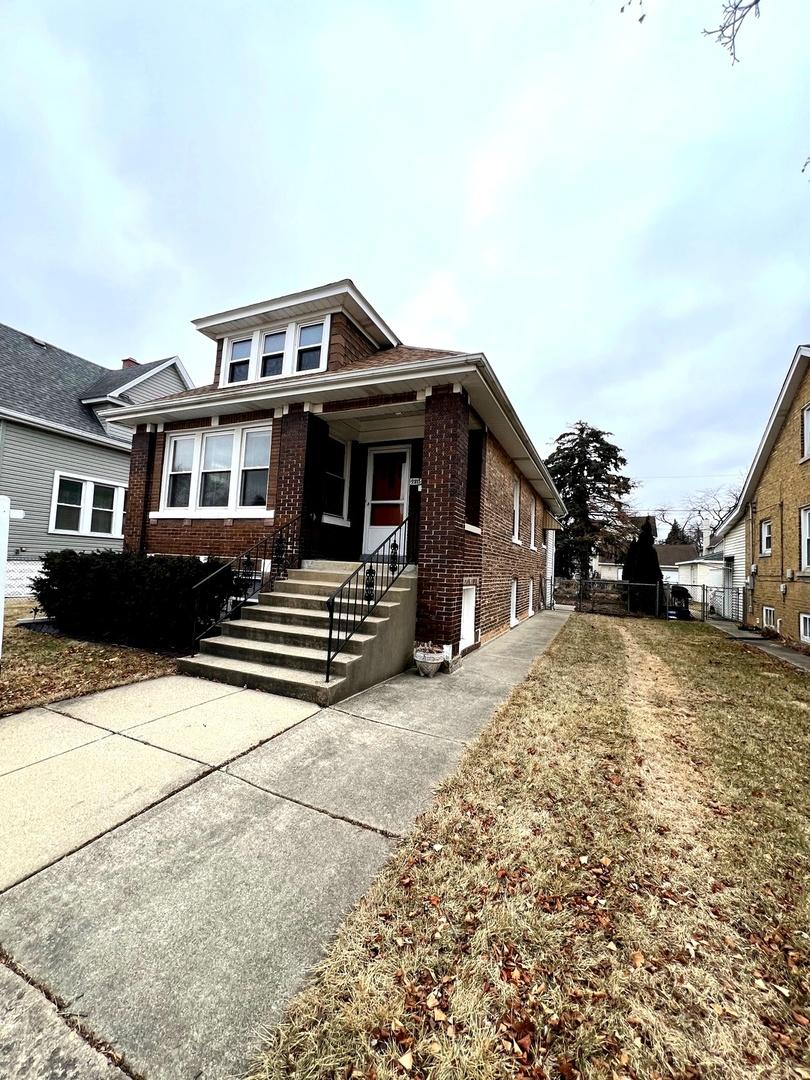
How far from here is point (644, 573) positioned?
20969mm

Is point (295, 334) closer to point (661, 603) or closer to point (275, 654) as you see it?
point (275, 654)

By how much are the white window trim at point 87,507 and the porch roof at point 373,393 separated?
5646mm

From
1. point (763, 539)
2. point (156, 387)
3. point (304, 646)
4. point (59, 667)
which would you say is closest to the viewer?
point (59, 667)

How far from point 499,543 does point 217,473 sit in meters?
6.22

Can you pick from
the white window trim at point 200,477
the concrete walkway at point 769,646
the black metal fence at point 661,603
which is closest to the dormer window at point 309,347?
the white window trim at point 200,477

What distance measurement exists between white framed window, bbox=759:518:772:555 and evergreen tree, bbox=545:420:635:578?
16.4 metres

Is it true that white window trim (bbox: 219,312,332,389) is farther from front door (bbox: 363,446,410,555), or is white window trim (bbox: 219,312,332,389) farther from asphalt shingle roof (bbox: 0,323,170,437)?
asphalt shingle roof (bbox: 0,323,170,437)

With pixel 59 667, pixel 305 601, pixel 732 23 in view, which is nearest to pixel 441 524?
pixel 305 601

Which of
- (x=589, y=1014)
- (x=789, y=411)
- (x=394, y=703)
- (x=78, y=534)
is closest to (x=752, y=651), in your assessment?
(x=789, y=411)

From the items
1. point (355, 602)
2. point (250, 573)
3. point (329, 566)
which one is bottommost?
point (355, 602)

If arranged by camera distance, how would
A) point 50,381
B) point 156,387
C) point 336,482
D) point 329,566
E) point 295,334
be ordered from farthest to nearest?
point 156,387
point 50,381
point 295,334
point 336,482
point 329,566

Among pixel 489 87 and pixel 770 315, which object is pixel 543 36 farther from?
pixel 770 315

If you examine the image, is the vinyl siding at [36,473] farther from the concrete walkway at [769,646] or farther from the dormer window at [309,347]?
the concrete walkway at [769,646]

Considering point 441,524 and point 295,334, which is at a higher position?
point 295,334
